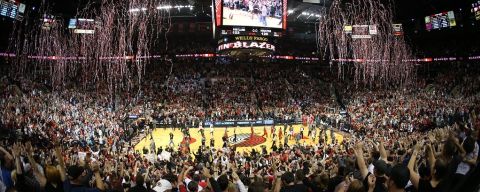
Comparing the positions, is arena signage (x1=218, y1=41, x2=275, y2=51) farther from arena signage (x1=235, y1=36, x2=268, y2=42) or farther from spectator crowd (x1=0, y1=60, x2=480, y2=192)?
spectator crowd (x1=0, y1=60, x2=480, y2=192)

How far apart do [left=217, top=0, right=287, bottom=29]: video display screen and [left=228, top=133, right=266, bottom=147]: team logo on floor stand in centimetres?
903

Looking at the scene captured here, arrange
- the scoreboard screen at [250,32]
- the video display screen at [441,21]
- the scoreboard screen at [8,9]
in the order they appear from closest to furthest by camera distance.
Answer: the scoreboard screen at [250,32]
the scoreboard screen at [8,9]
the video display screen at [441,21]

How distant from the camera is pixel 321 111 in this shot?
→ 40500 mm

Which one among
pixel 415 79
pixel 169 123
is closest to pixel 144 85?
pixel 169 123

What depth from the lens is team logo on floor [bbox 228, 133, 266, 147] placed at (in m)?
30.3

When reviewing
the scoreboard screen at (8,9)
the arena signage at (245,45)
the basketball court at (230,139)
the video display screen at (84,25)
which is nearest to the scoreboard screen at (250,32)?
the arena signage at (245,45)

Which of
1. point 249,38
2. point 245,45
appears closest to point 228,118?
point 245,45

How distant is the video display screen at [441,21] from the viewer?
4200 centimetres

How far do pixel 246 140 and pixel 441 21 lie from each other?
89.4 ft

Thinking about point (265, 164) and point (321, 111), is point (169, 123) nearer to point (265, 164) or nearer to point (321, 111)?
point (321, 111)

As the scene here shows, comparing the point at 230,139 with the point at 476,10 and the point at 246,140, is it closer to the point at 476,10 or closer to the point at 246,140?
the point at 246,140

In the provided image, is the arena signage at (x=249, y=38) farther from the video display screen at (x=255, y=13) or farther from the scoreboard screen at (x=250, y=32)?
the video display screen at (x=255, y=13)

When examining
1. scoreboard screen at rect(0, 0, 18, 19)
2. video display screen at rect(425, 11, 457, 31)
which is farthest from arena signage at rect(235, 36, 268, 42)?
video display screen at rect(425, 11, 457, 31)

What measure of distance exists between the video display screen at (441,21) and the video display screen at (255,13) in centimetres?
2206
